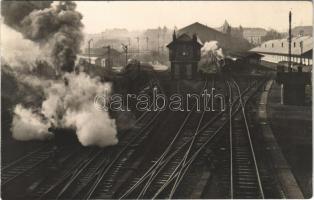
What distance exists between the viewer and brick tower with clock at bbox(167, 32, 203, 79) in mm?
15539

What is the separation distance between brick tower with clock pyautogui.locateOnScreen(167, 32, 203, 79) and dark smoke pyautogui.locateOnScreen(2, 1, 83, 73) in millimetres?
3830

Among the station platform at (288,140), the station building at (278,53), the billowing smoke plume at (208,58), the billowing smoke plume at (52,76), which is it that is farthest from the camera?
the station building at (278,53)

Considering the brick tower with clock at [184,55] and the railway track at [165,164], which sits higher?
the brick tower with clock at [184,55]

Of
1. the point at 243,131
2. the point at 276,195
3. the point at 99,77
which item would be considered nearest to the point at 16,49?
the point at 99,77

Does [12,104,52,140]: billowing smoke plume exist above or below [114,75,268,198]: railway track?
above

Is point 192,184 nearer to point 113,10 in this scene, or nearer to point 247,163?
point 247,163

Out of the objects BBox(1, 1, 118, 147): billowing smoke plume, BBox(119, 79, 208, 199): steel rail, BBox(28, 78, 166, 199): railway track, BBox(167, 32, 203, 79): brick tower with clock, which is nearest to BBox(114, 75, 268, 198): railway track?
BBox(119, 79, 208, 199): steel rail

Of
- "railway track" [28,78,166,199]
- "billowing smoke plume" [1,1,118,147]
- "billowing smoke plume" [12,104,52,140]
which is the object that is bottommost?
"railway track" [28,78,166,199]

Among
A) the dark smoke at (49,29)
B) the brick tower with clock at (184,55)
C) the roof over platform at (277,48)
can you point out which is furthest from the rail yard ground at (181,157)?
the dark smoke at (49,29)

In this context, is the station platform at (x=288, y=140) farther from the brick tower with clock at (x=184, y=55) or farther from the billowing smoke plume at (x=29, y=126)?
the billowing smoke plume at (x=29, y=126)

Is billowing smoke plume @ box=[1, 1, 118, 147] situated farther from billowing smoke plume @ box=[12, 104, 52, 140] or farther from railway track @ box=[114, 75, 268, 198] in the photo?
railway track @ box=[114, 75, 268, 198]

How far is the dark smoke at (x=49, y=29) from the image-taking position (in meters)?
15.5

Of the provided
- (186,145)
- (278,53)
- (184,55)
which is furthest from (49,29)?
(278,53)


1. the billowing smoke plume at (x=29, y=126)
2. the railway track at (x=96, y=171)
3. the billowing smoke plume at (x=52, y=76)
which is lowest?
the railway track at (x=96, y=171)
